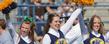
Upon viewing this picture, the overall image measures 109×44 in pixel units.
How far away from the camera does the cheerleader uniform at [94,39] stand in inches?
266

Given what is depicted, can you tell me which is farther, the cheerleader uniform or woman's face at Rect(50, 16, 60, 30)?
the cheerleader uniform

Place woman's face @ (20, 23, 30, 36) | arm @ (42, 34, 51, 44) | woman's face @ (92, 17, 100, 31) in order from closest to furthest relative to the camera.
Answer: woman's face @ (20, 23, 30, 36) < arm @ (42, 34, 51, 44) < woman's face @ (92, 17, 100, 31)

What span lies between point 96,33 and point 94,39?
10 cm


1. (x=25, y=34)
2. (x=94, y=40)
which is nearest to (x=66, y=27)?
(x=94, y=40)

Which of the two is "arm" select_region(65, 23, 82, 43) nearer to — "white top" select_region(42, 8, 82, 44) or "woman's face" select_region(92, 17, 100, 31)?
"white top" select_region(42, 8, 82, 44)

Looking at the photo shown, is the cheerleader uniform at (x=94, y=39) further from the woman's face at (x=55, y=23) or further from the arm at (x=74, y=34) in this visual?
the woman's face at (x=55, y=23)

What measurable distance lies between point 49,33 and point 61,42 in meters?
0.21

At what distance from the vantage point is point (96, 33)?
269 inches

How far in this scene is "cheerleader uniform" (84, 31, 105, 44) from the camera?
6.76m

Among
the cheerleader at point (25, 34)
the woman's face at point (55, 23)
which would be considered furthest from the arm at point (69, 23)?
the cheerleader at point (25, 34)

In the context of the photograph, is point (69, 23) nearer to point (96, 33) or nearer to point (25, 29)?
point (96, 33)

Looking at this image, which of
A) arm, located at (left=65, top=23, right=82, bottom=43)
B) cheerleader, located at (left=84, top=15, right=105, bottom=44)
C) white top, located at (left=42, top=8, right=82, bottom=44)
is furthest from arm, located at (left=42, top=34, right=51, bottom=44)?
cheerleader, located at (left=84, top=15, right=105, bottom=44)

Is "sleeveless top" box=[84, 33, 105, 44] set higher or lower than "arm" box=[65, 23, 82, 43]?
lower

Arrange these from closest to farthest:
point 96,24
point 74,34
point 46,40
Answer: point 46,40 → point 96,24 → point 74,34
